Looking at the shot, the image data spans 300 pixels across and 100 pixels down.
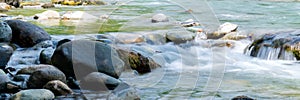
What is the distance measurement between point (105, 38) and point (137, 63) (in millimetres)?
2784

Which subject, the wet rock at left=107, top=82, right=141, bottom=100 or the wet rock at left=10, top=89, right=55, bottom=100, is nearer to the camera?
the wet rock at left=10, top=89, right=55, bottom=100

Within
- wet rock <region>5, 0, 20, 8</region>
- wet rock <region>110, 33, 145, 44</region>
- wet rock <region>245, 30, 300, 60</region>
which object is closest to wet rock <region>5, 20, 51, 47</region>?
wet rock <region>110, 33, 145, 44</region>

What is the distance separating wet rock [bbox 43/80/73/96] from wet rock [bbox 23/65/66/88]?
0.55ft

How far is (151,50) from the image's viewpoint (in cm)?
796

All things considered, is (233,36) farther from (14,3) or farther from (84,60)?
(14,3)

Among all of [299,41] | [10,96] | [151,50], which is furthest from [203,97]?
[299,41]

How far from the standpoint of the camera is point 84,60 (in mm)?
5543

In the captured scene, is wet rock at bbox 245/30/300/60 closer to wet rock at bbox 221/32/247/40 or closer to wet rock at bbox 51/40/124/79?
wet rock at bbox 221/32/247/40

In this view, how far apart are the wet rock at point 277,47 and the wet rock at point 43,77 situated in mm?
4163

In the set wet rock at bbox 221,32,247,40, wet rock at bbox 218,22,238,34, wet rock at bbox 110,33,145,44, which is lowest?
wet rock at bbox 221,32,247,40

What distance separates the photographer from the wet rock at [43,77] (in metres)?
5.08

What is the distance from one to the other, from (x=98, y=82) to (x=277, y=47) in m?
4.12

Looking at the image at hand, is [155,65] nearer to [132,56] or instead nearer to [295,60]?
[132,56]

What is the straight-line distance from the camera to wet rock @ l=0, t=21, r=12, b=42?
24.9 feet
